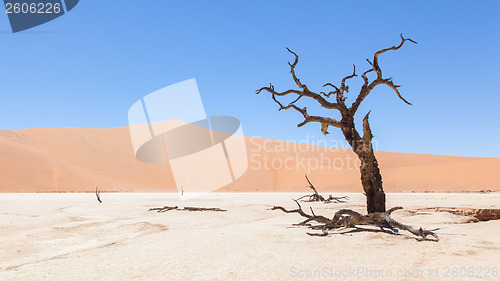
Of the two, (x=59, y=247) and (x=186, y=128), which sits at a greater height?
(x=186, y=128)

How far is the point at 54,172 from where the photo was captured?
145 ft

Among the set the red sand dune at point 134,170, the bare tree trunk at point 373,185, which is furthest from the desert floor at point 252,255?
the red sand dune at point 134,170

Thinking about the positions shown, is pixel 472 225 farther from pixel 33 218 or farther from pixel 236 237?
pixel 33 218

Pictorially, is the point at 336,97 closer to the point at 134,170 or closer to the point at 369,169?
the point at 369,169

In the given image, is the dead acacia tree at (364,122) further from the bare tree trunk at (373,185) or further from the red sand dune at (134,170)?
the red sand dune at (134,170)

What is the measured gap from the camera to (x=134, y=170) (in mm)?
55656

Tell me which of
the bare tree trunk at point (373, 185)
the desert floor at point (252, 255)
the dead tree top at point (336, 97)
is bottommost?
the desert floor at point (252, 255)

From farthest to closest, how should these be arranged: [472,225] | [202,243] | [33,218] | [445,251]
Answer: [33,218] → [472,225] → [202,243] → [445,251]

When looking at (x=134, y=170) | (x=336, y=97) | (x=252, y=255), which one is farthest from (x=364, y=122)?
(x=134, y=170)

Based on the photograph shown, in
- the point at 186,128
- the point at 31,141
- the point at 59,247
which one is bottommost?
the point at 59,247

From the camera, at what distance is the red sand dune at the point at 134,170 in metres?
42.8

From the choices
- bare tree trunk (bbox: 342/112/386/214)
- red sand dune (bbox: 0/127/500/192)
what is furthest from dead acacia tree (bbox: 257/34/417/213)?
red sand dune (bbox: 0/127/500/192)

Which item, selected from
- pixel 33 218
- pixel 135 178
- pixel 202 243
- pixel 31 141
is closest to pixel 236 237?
pixel 202 243

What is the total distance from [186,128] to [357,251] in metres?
67.1
